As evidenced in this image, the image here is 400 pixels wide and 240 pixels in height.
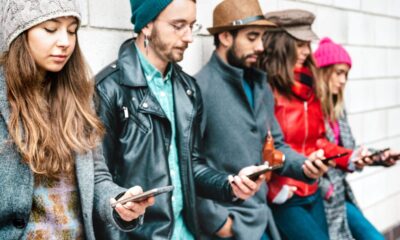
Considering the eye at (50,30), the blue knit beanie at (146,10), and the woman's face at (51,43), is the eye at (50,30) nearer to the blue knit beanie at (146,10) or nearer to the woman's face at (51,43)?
the woman's face at (51,43)

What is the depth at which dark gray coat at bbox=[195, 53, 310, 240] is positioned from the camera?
370 centimetres

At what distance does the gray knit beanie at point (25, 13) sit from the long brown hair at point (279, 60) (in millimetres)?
2068

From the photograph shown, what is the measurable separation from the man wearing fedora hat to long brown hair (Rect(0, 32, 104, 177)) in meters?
1.16

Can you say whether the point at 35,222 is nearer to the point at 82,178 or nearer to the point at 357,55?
the point at 82,178

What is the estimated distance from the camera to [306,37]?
14.3 ft

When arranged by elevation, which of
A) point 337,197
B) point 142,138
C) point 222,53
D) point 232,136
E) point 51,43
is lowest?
point 337,197

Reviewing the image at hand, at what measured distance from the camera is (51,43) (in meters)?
2.39

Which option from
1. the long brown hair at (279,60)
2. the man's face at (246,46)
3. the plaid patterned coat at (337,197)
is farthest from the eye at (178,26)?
the plaid patterned coat at (337,197)

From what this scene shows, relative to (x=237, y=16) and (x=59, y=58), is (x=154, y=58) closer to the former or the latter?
(x=59, y=58)

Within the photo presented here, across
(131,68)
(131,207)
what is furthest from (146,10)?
(131,207)

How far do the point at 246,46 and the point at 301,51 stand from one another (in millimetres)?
699

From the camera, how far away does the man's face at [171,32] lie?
311 cm

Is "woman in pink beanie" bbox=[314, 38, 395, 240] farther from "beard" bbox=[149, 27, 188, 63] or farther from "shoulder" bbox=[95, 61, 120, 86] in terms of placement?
"shoulder" bbox=[95, 61, 120, 86]

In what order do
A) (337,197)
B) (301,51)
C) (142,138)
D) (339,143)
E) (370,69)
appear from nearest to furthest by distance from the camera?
(142,138) → (301,51) → (337,197) → (339,143) → (370,69)
